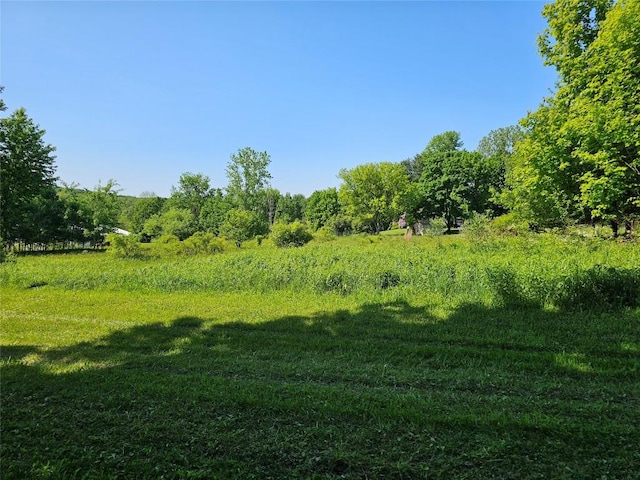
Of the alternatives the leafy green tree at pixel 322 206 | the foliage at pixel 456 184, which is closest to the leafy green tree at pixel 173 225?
the leafy green tree at pixel 322 206

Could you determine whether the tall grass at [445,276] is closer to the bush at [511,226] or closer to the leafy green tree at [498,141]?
the bush at [511,226]

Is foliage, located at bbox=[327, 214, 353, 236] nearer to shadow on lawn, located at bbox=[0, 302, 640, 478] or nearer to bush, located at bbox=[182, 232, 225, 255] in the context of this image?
bush, located at bbox=[182, 232, 225, 255]

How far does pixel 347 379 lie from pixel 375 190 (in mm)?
36179

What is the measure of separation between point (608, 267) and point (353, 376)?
629 cm

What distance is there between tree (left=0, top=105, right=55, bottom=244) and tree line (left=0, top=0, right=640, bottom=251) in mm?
93

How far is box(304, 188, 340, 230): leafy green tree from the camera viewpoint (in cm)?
5544

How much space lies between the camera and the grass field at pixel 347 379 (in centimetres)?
242

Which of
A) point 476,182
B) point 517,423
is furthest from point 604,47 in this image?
point 476,182

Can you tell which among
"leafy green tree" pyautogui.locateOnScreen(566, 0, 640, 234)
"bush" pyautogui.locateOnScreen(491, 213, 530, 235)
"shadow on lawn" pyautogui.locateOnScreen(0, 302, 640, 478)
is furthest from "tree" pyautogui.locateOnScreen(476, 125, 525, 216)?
"shadow on lawn" pyautogui.locateOnScreen(0, 302, 640, 478)

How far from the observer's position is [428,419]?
2.88 metres

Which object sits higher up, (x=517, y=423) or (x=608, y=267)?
(x=608, y=267)

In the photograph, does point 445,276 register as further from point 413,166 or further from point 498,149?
point 413,166

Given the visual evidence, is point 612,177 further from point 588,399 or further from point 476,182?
point 476,182

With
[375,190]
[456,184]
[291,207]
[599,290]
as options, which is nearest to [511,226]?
[599,290]
